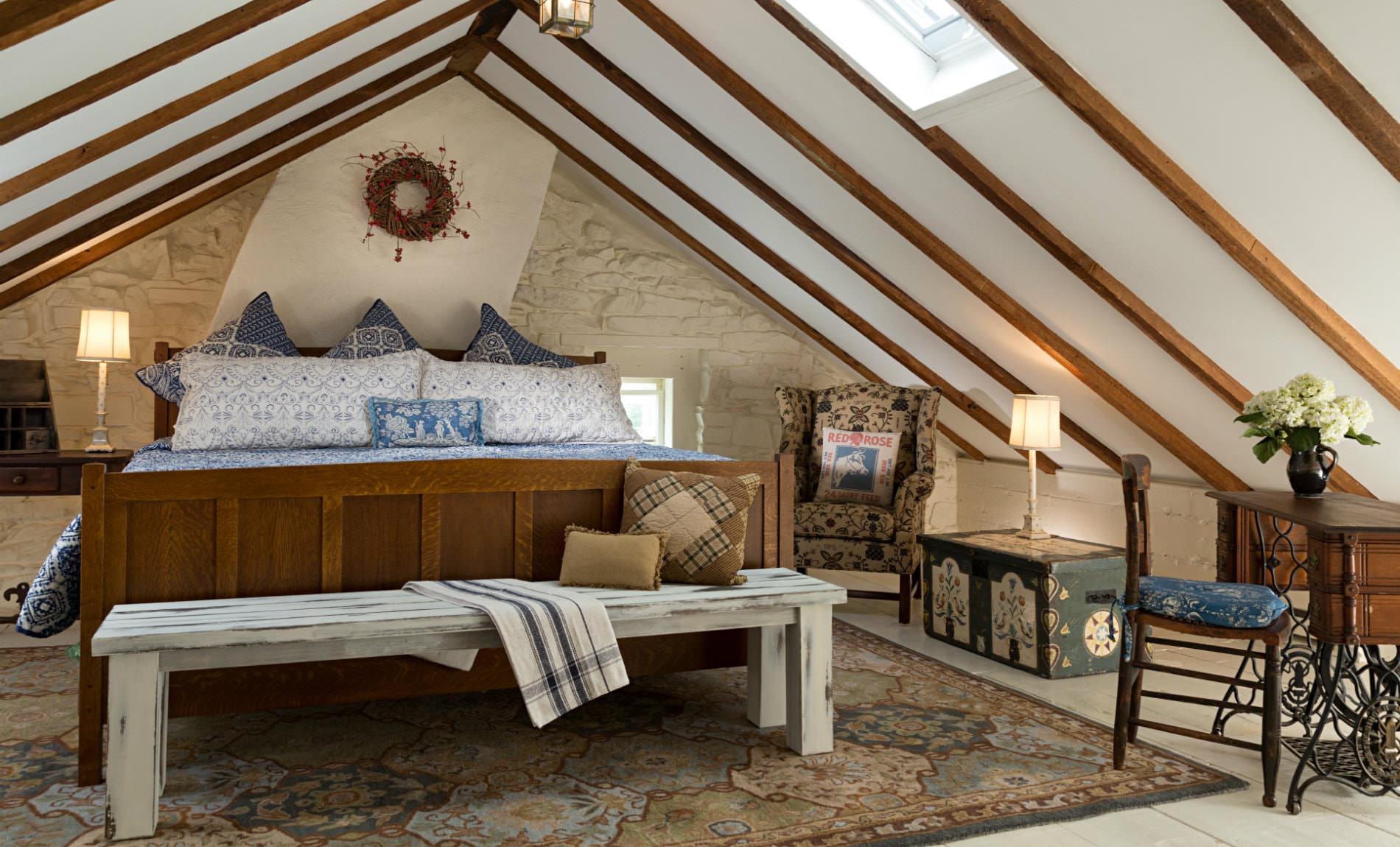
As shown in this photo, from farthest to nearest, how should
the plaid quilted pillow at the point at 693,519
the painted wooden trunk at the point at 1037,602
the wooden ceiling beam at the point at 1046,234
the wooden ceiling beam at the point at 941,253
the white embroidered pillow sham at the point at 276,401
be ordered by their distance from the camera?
the white embroidered pillow sham at the point at 276,401
the wooden ceiling beam at the point at 941,253
the painted wooden trunk at the point at 1037,602
the wooden ceiling beam at the point at 1046,234
the plaid quilted pillow at the point at 693,519

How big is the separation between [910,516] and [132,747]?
314cm

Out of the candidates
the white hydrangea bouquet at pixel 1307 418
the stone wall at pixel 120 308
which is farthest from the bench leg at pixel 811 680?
the stone wall at pixel 120 308

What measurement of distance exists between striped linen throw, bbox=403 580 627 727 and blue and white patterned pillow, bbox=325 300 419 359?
2469 millimetres

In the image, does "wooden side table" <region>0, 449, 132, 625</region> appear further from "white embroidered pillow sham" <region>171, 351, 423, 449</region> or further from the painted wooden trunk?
the painted wooden trunk

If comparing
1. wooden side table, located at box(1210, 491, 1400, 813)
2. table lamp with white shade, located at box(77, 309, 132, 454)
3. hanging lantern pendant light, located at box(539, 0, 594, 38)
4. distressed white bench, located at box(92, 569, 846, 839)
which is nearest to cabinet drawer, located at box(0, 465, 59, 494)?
table lamp with white shade, located at box(77, 309, 132, 454)

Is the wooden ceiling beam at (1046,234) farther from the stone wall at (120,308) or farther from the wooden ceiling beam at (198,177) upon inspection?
the stone wall at (120,308)

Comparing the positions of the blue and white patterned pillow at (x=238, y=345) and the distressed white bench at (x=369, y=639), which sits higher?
the blue and white patterned pillow at (x=238, y=345)

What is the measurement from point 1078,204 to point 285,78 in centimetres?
274

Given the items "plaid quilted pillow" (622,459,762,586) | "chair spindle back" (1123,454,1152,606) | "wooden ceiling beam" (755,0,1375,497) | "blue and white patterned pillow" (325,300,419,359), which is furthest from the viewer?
"blue and white patterned pillow" (325,300,419,359)

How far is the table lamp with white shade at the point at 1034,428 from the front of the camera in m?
4.12

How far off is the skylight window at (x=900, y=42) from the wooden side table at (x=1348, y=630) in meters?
1.50

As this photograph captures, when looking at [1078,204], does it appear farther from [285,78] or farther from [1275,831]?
[285,78]

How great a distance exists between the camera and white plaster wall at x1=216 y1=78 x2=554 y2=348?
16.0ft

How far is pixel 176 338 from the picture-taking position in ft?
16.3
